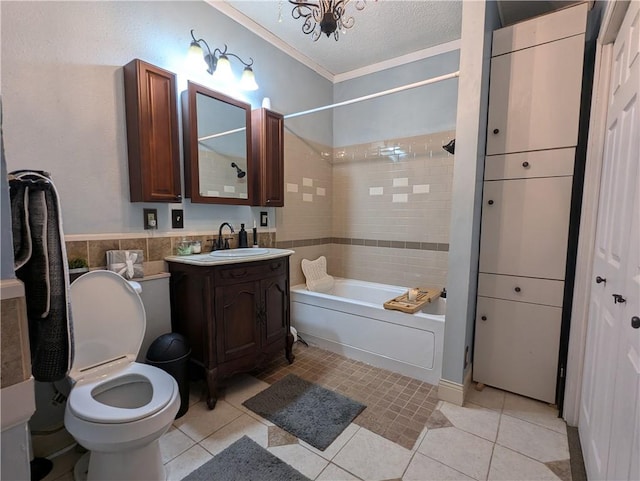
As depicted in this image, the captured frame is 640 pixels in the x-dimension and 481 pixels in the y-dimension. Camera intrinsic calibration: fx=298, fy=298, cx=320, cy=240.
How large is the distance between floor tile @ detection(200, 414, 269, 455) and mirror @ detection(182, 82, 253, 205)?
4.82 feet

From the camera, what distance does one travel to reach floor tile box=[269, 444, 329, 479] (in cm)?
145

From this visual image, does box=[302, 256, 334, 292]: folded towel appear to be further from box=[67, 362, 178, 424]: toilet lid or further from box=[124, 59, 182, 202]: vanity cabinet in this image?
box=[67, 362, 178, 424]: toilet lid

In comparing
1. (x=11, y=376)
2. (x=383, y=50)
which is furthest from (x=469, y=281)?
(x=383, y=50)

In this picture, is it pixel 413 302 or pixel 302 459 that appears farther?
pixel 413 302

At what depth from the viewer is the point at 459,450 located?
1.58m

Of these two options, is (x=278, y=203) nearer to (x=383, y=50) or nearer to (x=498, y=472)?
(x=383, y=50)

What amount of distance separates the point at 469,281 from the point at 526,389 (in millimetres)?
865

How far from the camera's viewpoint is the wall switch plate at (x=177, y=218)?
2.09 meters

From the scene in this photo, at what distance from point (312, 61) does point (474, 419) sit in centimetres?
340

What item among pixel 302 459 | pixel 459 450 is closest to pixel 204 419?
pixel 302 459

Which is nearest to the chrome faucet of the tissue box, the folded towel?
the tissue box

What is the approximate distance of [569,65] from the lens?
178 cm

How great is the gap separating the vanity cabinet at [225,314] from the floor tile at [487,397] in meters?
1.44

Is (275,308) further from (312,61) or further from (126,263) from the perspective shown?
(312,61)
